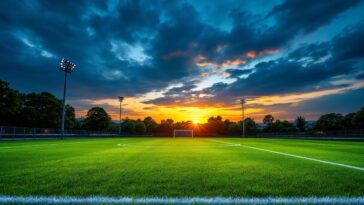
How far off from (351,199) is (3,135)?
26.4m

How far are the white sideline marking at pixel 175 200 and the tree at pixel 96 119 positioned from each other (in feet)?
249

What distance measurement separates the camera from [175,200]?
221 centimetres

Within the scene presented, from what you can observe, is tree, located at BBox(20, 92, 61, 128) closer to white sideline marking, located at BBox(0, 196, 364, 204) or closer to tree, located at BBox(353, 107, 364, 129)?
white sideline marking, located at BBox(0, 196, 364, 204)

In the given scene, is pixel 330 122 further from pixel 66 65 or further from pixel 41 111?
pixel 41 111

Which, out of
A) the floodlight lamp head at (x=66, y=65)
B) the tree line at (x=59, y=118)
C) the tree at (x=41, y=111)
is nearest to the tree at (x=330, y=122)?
the tree line at (x=59, y=118)

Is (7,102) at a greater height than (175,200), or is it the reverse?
(7,102)

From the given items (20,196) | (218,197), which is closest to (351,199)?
(218,197)

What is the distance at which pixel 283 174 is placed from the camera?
3.64m

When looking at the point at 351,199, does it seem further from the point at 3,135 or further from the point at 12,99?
the point at 12,99

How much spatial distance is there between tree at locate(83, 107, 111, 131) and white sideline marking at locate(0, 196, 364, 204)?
75858 millimetres

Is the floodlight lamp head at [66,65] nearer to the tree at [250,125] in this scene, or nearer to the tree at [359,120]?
the tree at [359,120]

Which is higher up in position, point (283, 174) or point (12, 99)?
point (12, 99)

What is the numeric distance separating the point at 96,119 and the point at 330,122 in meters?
77.0

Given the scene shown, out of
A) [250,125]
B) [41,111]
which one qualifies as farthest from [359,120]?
[41,111]
